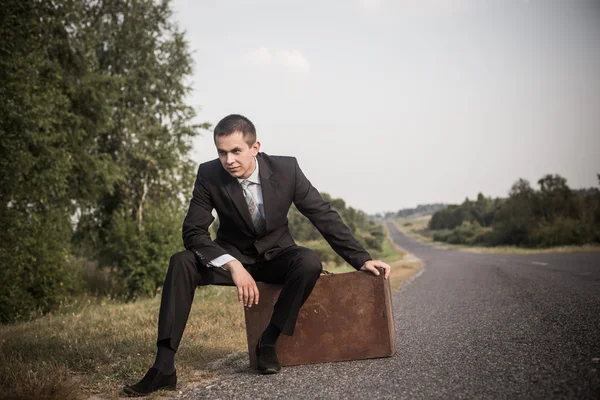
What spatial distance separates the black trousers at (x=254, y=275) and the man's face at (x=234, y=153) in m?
0.76

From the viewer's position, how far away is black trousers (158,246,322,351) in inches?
125

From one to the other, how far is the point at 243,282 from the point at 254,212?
2.20 ft

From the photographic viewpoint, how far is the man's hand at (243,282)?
3287mm

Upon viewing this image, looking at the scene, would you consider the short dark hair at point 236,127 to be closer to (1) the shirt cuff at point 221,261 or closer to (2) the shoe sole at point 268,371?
(1) the shirt cuff at point 221,261

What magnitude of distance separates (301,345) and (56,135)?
33.5 feet

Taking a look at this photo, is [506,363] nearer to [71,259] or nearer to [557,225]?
[71,259]

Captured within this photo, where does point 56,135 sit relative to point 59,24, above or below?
below

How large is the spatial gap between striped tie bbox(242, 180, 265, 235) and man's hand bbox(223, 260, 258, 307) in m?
0.45

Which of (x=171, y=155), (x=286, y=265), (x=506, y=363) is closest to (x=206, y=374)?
(x=286, y=265)

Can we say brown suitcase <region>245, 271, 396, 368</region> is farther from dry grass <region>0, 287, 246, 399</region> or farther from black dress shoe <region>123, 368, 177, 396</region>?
black dress shoe <region>123, 368, 177, 396</region>

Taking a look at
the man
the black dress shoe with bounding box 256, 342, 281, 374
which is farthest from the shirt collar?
the black dress shoe with bounding box 256, 342, 281, 374

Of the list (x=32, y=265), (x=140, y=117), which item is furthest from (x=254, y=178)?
(x=140, y=117)

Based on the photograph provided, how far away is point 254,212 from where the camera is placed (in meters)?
3.71

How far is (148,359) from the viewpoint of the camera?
3879mm
